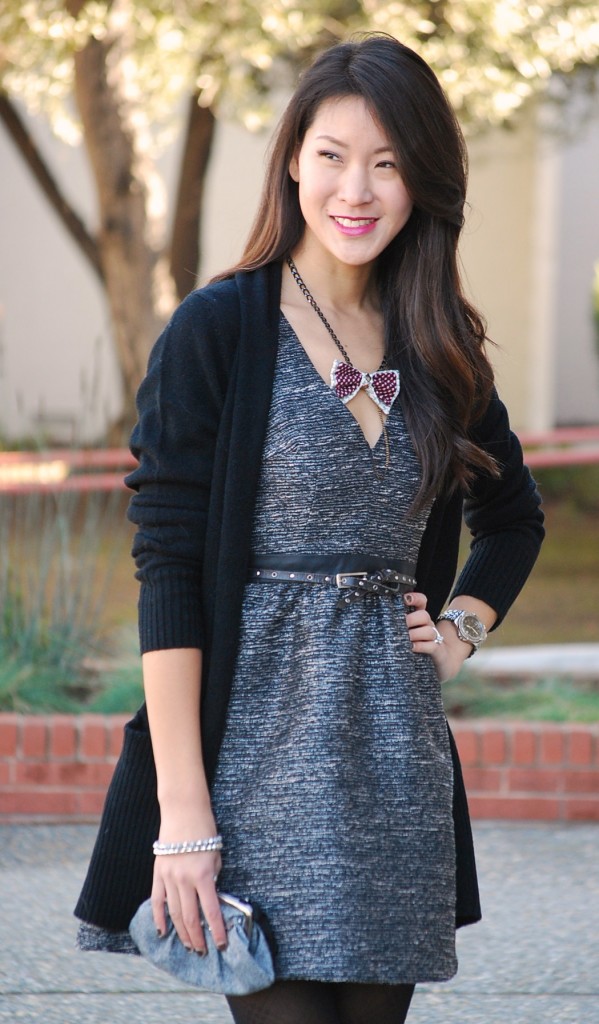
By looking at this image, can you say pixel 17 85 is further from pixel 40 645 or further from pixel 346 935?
pixel 346 935

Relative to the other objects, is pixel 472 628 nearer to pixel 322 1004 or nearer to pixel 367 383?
pixel 367 383

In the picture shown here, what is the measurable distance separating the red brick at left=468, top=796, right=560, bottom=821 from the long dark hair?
2.56 metres

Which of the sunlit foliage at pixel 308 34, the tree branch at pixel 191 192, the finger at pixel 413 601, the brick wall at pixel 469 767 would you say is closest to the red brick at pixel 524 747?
the brick wall at pixel 469 767

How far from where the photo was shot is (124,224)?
9.48m

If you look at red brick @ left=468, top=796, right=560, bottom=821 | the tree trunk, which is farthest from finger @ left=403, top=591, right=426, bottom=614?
the tree trunk

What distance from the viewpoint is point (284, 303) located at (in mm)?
2203

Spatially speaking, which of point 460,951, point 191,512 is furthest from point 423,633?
point 460,951

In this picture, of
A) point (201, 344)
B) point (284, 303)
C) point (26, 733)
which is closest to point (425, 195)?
point (284, 303)

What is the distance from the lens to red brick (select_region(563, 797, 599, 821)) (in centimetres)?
478

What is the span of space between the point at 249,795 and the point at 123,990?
1.67 meters

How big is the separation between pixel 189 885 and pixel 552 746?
2966 millimetres

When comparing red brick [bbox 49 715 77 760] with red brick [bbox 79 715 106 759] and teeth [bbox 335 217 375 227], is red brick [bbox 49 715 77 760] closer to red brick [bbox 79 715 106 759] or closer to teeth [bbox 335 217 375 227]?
red brick [bbox 79 715 106 759]

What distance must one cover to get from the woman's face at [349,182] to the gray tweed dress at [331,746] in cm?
18

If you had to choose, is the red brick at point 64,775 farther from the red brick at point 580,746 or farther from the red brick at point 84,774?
the red brick at point 580,746
